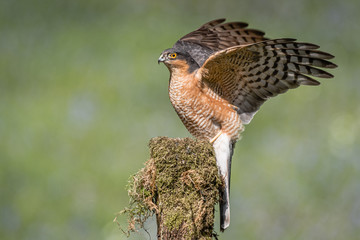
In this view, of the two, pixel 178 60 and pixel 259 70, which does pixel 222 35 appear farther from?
pixel 259 70

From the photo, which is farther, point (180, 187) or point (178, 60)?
point (178, 60)

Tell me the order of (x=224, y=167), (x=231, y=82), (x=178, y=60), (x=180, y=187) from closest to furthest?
(x=180, y=187), (x=224, y=167), (x=231, y=82), (x=178, y=60)

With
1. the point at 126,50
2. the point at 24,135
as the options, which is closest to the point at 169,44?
the point at 126,50

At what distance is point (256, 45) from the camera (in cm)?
536

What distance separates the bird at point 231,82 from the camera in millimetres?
5508

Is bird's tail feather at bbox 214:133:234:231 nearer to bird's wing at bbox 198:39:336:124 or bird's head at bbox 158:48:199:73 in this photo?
bird's wing at bbox 198:39:336:124

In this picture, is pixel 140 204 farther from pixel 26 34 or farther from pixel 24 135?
pixel 26 34

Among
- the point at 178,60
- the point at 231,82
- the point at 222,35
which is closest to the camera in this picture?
the point at 231,82

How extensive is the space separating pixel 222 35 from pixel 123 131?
3974mm

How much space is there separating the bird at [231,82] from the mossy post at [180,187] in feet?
3.54

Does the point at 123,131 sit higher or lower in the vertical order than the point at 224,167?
higher

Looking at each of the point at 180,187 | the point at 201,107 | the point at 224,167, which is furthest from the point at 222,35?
the point at 180,187

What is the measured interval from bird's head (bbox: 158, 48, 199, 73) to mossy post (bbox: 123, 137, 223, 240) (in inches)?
69.0

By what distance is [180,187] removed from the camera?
4.25m
